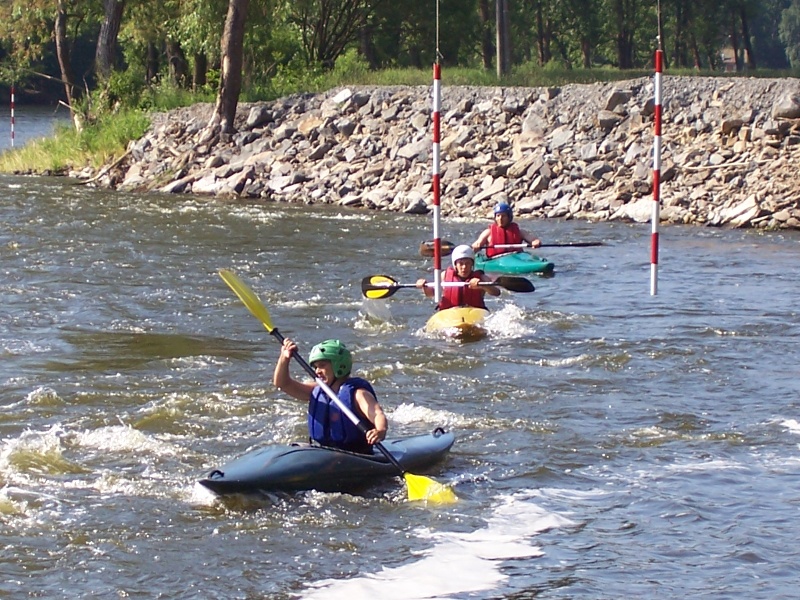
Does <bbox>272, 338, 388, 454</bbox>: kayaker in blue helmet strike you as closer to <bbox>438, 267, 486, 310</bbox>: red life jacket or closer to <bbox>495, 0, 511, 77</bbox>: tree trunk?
<bbox>438, 267, 486, 310</bbox>: red life jacket

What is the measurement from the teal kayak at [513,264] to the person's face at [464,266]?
273cm

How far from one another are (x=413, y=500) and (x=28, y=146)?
23.8m

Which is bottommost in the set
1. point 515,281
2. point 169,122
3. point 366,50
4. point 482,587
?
point 482,587

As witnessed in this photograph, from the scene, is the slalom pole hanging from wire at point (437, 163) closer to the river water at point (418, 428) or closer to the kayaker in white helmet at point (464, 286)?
the kayaker in white helmet at point (464, 286)

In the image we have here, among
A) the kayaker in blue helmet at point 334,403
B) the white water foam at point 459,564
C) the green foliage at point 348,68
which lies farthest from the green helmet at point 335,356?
the green foliage at point 348,68

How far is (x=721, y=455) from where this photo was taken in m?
7.59

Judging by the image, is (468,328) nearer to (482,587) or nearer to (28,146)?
(482,587)

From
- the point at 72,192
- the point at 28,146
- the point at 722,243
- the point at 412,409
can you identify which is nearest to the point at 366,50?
the point at 28,146

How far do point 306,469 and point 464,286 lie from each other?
181 inches

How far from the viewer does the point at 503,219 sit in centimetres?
1395

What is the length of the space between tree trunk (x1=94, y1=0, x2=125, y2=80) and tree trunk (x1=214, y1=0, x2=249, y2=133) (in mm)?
5116

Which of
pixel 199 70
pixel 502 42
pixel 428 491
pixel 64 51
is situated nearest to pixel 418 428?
pixel 428 491

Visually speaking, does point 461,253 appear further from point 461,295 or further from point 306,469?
point 306,469

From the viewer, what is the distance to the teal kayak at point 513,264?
13.9 meters
